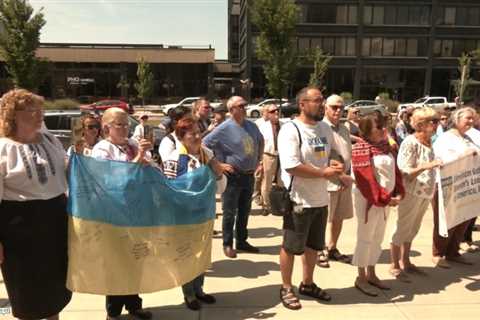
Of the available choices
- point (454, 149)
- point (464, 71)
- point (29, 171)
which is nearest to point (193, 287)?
point (29, 171)

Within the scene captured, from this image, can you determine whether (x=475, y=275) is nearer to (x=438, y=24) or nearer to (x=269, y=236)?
(x=269, y=236)

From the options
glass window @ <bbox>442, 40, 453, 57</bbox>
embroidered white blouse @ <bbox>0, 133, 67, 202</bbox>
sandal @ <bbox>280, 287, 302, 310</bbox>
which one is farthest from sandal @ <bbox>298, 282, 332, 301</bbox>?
glass window @ <bbox>442, 40, 453, 57</bbox>

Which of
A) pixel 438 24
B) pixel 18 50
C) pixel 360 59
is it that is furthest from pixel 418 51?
pixel 18 50

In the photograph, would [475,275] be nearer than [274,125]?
Yes

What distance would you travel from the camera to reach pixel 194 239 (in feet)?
12.0

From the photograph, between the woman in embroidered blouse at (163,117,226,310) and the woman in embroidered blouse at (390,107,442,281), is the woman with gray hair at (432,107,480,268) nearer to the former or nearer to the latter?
the woman in embroidered blouse at (390,107,442,281)

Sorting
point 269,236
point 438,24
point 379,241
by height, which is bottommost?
point 269,236

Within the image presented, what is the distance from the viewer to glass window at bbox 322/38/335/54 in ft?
165

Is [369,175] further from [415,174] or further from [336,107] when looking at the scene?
[336,107]

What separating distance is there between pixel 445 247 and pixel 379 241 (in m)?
1.51

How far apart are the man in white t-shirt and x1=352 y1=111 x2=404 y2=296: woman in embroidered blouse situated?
347mm

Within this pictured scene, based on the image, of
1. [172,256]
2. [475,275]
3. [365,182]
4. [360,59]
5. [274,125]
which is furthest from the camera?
[360,59]

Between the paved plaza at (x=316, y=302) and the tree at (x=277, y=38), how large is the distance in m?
27.1

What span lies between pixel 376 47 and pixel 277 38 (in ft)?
80.1
